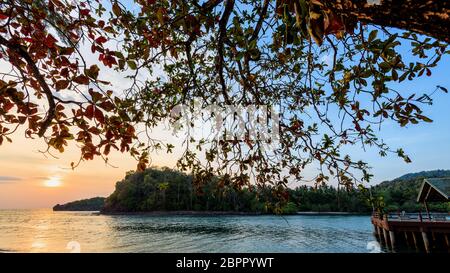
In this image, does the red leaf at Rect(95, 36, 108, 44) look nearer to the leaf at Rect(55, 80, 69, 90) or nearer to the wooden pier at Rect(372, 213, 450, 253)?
the leaf at Rect(55, 80, 69, 90)

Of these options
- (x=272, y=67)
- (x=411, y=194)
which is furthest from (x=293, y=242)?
(x=411, y=194)

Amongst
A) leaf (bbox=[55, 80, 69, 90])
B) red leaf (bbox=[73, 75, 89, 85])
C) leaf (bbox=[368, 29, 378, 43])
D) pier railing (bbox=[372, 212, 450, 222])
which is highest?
leaf (bbox=[368, 29, 378, 43])

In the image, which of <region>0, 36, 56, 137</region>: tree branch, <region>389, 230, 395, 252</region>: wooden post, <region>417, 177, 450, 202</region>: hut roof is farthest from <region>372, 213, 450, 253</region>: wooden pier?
<region>0, 36, 56, 137</region>: tree branch

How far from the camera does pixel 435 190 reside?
86.8ft

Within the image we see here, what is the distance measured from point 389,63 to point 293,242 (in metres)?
43.5

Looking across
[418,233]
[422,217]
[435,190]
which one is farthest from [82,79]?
[418,233]

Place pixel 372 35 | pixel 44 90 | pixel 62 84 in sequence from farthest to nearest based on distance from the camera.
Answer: pixel 44 90 < pixel 62 84 < pixel 372 35

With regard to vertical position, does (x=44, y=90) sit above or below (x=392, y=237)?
above

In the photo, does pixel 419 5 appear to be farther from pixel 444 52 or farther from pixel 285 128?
pixel 285 128

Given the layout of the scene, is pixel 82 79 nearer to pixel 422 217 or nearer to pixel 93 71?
pixel 93 71

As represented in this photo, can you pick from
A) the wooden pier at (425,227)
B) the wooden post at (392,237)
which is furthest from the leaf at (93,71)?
the wooden post at (392,237)

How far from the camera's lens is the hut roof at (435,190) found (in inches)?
973

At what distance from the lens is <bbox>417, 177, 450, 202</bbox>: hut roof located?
81.0ft
